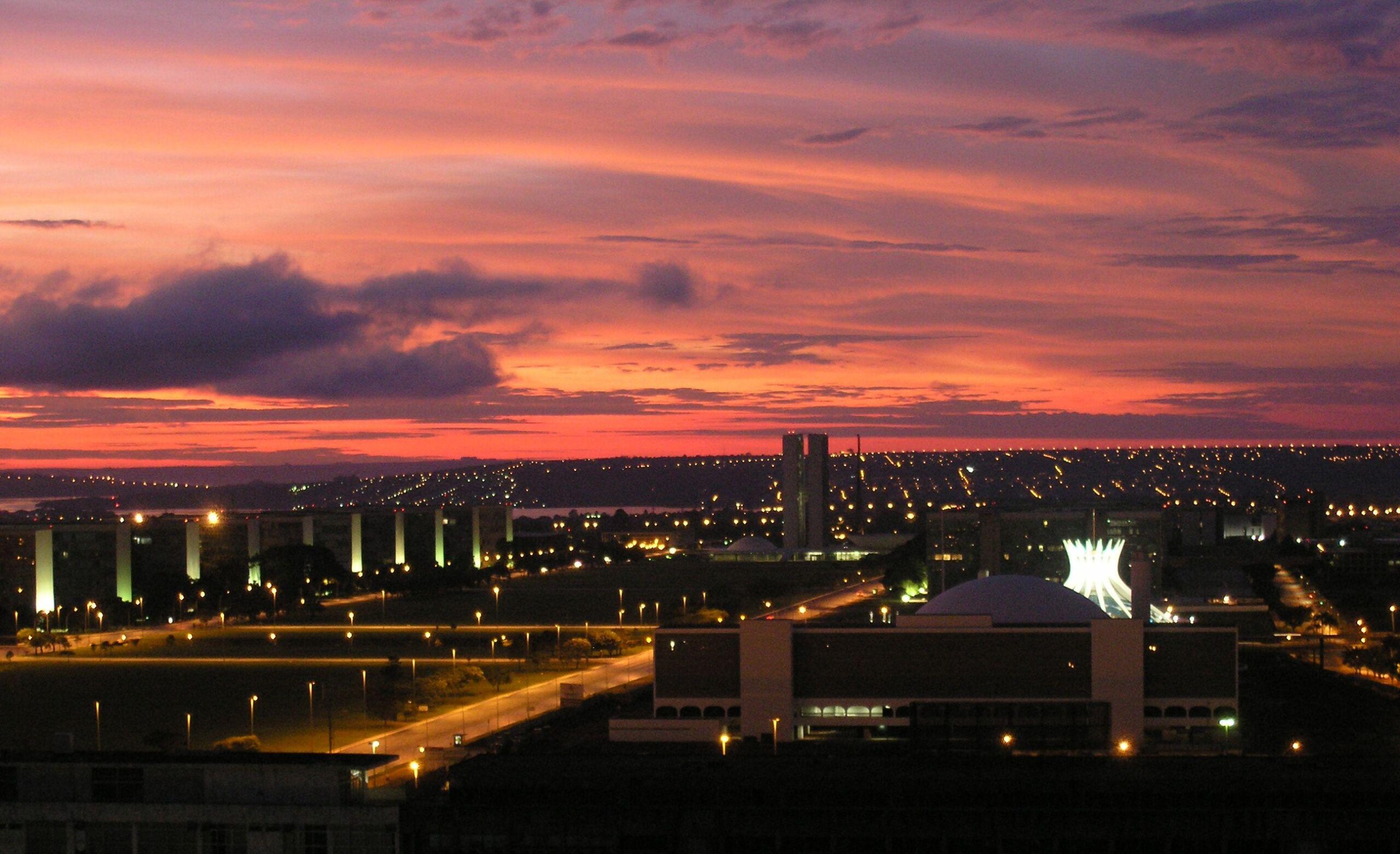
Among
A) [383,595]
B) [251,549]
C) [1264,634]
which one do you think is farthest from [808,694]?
[251,549]

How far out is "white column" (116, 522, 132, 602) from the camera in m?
88.6

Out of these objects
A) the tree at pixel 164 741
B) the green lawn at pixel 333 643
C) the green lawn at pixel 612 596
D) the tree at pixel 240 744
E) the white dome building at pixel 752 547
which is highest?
the tree at pixel 240 744

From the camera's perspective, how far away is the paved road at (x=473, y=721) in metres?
35.9

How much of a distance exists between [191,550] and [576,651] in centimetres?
4547

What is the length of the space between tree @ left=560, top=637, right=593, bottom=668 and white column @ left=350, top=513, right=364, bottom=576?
186 feet

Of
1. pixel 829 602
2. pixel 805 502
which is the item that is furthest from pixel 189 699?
pixel 805 502

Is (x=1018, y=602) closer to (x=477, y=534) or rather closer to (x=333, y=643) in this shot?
(x=333, y=643)

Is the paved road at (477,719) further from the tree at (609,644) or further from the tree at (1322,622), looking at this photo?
the tree at (1322,622)

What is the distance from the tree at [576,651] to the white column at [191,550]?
43133 millimetres

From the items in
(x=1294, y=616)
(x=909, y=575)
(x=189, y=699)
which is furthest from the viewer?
(x=909, y=575)

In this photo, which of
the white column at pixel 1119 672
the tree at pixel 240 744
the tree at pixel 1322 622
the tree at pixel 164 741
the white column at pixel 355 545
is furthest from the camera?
the white column at pixel 355 545

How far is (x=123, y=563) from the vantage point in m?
89.0

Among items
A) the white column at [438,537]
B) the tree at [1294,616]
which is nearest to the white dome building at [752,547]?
the white column at [438,537]

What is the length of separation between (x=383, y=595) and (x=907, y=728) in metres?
62.3
